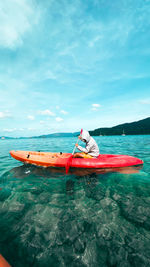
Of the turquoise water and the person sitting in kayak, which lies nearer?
the turquoise water

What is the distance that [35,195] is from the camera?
5230 mm

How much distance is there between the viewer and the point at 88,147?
834cm

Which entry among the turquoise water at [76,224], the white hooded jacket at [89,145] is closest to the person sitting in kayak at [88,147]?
the white hooded jacket at [89,145]

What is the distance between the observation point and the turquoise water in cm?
266

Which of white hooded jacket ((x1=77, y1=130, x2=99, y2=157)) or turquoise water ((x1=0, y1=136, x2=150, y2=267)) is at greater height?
white hooded jacket ((x1=77, y1=130, x2=99, y2=157))

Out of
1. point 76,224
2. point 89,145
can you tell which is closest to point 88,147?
point 89,145

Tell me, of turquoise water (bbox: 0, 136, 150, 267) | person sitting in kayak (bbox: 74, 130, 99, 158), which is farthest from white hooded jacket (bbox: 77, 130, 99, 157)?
turquoise water (bbox: 0, 136, 150, 267)

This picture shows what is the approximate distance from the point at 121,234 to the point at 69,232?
1550mm

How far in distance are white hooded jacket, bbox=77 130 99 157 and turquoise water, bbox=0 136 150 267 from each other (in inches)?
109

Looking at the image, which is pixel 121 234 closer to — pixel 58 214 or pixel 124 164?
pixel 58 214

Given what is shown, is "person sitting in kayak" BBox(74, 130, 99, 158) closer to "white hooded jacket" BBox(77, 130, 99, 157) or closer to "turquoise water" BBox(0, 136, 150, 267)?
"white hooded jacket" BBox(77, 130, 99, 157)

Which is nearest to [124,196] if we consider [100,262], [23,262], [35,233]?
[100,262]

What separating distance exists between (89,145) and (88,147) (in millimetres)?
182

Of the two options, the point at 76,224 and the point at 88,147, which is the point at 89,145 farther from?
the point at 76,224
